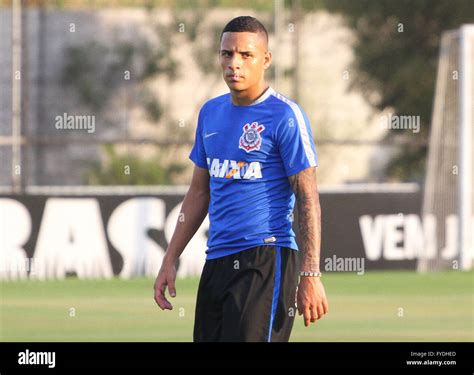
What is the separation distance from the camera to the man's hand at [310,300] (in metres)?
7.18

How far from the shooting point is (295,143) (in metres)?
7.57

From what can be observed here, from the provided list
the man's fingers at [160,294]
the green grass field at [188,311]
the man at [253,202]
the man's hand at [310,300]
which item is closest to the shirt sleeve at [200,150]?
the man at [253,202]

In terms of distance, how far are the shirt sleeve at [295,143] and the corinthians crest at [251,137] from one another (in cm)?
10

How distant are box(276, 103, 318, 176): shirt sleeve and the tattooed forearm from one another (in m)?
0.04

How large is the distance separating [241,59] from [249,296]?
1229mm

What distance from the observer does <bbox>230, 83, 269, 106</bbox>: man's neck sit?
7.70 metres

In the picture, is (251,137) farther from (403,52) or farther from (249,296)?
(403,52)

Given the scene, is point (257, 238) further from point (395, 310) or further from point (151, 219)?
point (151, 219)

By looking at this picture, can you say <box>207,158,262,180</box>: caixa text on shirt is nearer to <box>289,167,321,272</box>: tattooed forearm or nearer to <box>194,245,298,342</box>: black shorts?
<box>289,167,321,272</box>: tattooed forearm

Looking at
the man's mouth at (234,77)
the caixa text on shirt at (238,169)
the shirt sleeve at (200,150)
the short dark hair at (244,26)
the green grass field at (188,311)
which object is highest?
the short dark hair at (244,26)

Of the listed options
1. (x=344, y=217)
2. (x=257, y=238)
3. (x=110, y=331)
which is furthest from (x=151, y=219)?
(x=257, y=238)

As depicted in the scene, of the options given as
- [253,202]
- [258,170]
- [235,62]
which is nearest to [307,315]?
[253,202]

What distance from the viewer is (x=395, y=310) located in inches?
685

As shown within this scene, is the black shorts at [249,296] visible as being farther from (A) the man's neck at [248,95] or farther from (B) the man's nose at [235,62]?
(B) the man's nose at [235,62]
